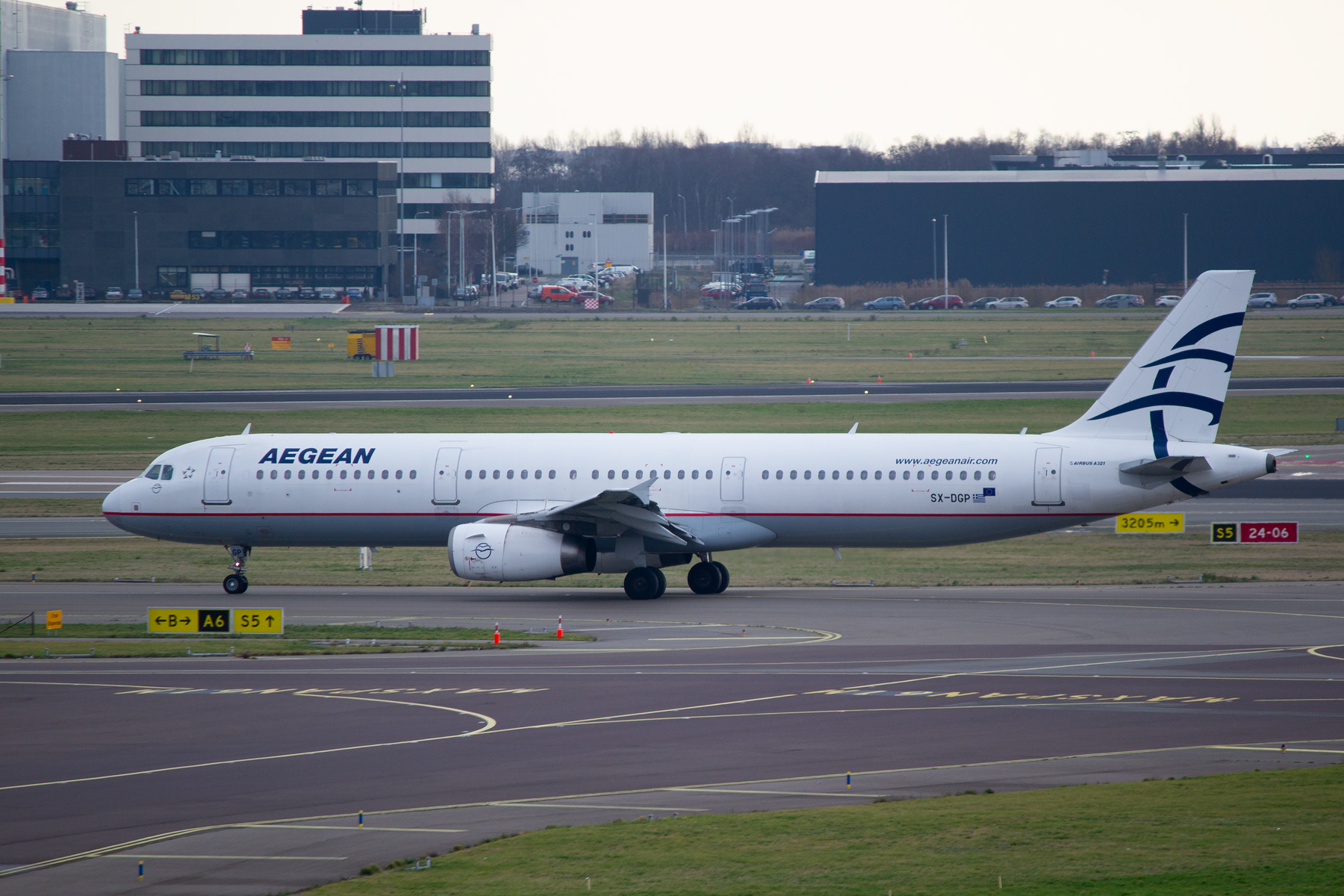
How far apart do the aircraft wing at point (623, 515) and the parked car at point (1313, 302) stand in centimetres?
10738

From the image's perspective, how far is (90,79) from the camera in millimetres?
161375

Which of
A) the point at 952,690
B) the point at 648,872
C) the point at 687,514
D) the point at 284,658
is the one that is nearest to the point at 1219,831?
the point at 648,872

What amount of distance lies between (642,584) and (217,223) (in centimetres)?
12719

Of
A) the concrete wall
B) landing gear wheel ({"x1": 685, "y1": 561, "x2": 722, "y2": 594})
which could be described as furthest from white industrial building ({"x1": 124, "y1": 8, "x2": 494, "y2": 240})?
landing gear wheel ({"x1": 685, "y1": 561, "x2": 722, "y2": 594})

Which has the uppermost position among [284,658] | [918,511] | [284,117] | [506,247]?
[284,117]

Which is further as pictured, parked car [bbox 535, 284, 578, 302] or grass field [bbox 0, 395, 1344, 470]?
parked car [bbox 535, 284, 578, 302]

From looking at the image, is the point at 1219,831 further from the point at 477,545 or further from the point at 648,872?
the point at 477,545

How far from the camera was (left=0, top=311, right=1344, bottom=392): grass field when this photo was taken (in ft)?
270

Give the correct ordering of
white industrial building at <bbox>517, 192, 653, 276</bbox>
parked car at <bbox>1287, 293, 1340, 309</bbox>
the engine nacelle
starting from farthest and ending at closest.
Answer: white industrial building at <bbox>517, 192, 653, 276</bbox>, parked car at <bbox>1287, 293, 1340, 309</bbox>, the engine nacelle

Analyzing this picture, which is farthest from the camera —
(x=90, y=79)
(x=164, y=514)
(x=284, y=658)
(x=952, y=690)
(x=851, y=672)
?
(x=90, y=79)

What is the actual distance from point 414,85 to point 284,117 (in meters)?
16.1

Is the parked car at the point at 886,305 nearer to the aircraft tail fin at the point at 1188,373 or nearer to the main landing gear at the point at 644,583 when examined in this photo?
the aircraft tail fin at the point at 1188,373

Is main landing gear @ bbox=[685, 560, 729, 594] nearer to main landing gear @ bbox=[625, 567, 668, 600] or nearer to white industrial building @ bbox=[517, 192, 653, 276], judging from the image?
main landing gear @ bbox=[625, 567, 668, 600]

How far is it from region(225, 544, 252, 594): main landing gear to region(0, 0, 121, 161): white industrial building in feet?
456
